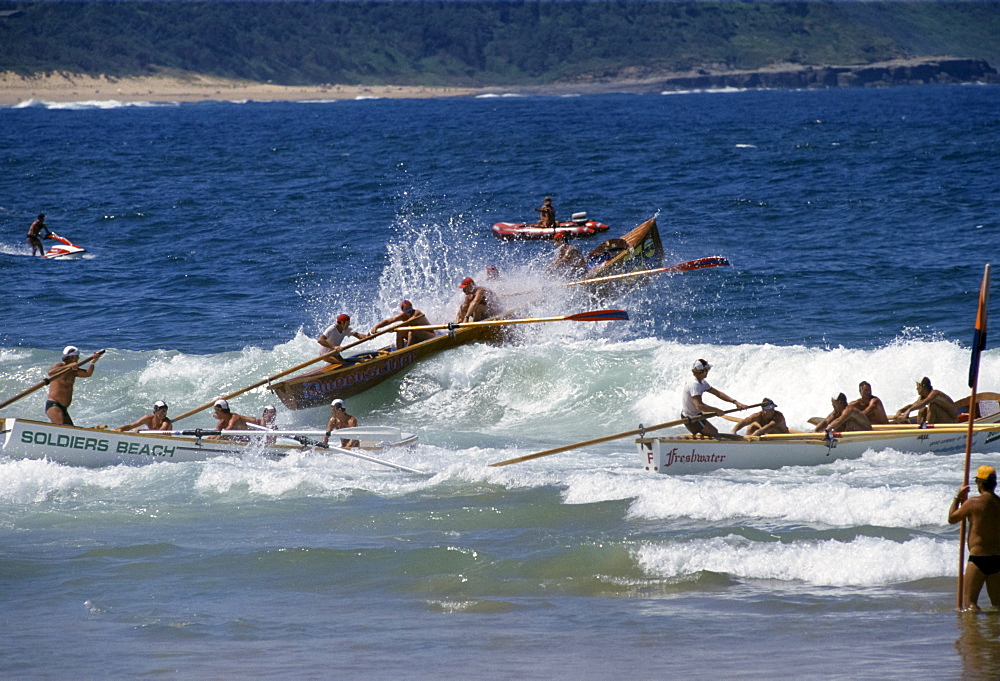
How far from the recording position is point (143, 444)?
48.5 feet

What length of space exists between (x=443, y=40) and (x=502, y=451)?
16008cm

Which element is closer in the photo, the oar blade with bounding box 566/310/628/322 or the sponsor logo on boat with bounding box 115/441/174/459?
the sponsor logo on boat with bounding box 115/441/174/459

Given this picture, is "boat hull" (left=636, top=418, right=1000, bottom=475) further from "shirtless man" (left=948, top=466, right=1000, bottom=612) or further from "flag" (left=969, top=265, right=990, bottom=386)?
"shirtless man" (left=948, top=466, right=1000, bottom=612)

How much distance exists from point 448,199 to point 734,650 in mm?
31189

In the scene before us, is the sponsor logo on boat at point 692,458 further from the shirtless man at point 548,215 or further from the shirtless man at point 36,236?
the shirtless man at point 36,236

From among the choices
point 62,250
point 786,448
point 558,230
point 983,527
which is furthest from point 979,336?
point 62,250

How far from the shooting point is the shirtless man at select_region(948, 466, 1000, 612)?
9.16 metres

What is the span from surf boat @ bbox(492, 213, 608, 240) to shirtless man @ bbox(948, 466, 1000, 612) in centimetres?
2093

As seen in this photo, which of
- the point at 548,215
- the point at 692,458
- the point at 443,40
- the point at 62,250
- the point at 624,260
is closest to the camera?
the point at 692,458

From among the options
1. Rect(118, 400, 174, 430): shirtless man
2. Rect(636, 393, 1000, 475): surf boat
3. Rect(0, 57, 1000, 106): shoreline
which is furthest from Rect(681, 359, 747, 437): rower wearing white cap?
Rect(0, 57, 1000, 106): shoreline

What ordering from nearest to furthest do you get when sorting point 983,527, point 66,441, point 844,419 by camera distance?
point 983,527 < point 66,441 < point 844,419

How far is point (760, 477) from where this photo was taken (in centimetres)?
1392

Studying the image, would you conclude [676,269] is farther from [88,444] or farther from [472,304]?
[88,444]

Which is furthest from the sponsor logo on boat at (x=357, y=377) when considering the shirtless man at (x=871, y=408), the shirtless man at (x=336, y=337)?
the shirtless man at (x=871, y=408)
